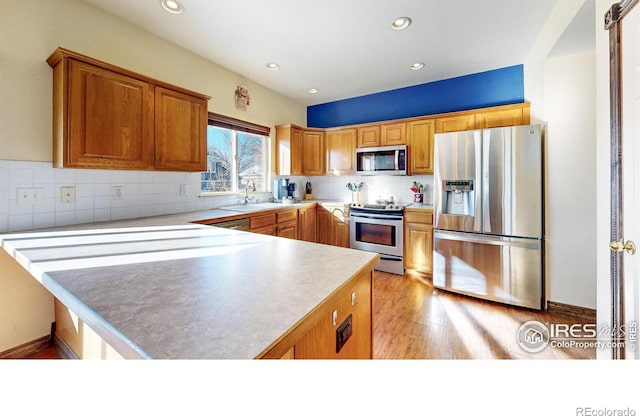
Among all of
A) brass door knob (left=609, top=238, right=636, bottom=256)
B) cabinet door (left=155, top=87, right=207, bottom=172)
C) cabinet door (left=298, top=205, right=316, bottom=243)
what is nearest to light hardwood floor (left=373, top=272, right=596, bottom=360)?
brass door knob (left=609, top=238, right=636, bottom=256)

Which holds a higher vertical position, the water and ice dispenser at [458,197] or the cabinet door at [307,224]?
the water and ice dispenser at [458,197]

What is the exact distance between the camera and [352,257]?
1.12 metres

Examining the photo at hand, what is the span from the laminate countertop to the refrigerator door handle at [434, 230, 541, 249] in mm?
2070

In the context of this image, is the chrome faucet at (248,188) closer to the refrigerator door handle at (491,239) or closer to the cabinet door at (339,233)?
the cabinet door at (339,233)

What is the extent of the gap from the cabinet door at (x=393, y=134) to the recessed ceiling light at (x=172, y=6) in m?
2.70

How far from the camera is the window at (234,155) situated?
3.17 m

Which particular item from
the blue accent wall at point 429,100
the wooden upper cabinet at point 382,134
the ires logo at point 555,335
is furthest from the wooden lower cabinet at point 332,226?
the ires logo at point 555,335

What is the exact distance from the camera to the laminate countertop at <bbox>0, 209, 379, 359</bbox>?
1.78 feet

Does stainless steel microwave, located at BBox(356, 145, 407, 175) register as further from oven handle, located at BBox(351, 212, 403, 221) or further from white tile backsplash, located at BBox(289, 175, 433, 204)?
oven handle, located at BBox(351, 212, 403, 221)

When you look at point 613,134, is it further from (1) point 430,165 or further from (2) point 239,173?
(2) point 239,173

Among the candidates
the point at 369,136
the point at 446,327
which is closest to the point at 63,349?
the point at 446,327

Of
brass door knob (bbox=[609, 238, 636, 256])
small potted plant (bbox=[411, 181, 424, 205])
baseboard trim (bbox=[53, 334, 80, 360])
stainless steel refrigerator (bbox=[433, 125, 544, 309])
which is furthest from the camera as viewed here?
small potted plant (bbox=[411, 181, 424, 205])

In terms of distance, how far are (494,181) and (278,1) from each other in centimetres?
255

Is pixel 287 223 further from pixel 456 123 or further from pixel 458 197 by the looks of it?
pixel 456 123
